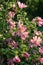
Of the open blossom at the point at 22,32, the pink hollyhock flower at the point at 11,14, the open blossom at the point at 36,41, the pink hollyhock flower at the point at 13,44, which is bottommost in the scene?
the pink hollyhock flower at the point at 13,44

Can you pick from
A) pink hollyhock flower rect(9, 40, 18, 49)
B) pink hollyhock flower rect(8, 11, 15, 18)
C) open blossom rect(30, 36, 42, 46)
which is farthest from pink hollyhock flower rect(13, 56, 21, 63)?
pink hollyhock flower rect(8, 11, 15, 18)

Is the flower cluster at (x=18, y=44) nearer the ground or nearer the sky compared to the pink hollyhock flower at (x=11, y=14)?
nearer the ground

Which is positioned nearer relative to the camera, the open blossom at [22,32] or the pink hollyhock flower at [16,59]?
the pink hollyhock flower at [16,59]

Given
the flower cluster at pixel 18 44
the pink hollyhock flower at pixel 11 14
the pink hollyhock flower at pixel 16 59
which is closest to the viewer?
the pink hollyhock flower at pixel 16 59

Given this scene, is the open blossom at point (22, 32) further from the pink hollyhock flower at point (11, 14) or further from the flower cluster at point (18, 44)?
the pink hollyhock flower at point (11, 14)

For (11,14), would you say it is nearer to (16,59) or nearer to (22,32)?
(22,32)

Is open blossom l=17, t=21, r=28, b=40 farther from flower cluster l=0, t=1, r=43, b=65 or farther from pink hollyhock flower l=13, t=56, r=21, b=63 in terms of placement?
pink hollyhock flower l=13, t=56, r=21, b=63

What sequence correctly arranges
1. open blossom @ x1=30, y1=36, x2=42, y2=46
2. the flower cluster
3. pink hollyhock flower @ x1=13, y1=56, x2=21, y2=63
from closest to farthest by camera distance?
pink hollyhock flower @ x1=13, y1=56, x2=21, y2=63, the flower cluster, open blossom @ x1=30, y1=36, x2=42, y2=46

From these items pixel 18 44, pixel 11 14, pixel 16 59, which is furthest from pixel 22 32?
pixel 11 14

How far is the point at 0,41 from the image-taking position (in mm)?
3805

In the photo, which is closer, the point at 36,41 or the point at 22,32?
the point at 22,32

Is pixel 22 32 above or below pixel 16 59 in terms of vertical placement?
above

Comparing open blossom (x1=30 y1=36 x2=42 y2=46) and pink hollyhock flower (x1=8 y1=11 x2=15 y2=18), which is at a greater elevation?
pink hollyhock flower (x1=8 y1=11 x2=15 y2=18)

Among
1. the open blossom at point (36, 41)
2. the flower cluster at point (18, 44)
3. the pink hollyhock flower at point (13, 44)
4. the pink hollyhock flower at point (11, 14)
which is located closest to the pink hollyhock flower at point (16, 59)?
the flower cluster at point (18, 44)
